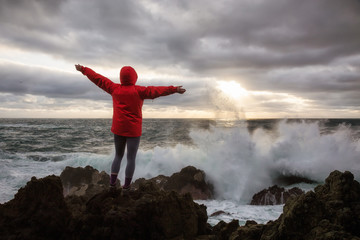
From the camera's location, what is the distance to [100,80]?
11.6 feet

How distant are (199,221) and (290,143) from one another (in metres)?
11.4

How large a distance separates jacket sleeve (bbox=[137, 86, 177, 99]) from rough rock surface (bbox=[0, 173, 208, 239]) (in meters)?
1.42

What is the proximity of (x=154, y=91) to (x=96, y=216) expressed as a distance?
182 cm

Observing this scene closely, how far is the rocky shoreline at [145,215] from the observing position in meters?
2.75

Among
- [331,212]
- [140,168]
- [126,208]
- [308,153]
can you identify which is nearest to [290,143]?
[308,153]

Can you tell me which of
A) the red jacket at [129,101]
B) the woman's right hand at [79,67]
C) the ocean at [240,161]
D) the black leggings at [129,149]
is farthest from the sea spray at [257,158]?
the woman's right hand at [79,67]

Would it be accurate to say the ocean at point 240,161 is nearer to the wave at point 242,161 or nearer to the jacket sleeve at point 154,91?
the wave at point 242,161

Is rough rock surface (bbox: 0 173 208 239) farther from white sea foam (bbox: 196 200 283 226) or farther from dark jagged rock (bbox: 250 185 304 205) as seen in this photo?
dark jagged rock (bbox: 250 185 304 205)

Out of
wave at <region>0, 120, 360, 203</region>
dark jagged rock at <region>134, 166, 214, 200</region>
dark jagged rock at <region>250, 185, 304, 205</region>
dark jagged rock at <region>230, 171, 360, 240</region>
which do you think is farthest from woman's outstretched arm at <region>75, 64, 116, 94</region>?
wave at <region>0, 120, 360, 203</region>

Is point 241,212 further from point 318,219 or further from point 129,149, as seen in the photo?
point 129,149

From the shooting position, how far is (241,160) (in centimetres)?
1205

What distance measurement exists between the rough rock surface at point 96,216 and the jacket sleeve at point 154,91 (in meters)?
1.42

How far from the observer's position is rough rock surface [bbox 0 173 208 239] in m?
2.98

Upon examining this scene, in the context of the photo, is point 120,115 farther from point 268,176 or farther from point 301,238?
point 268,176
